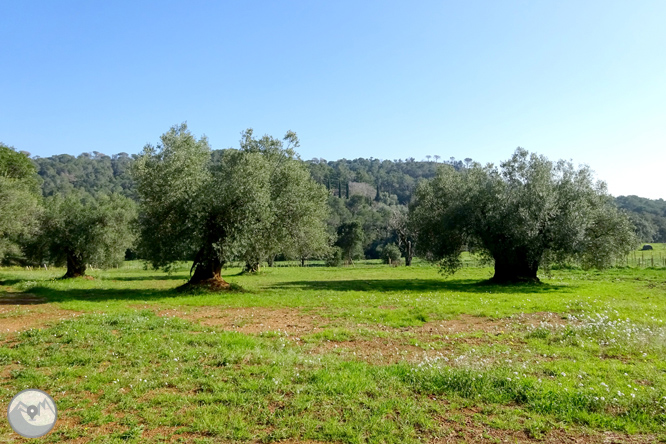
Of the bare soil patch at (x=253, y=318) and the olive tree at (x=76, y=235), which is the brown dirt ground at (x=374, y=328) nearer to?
the bare soil patch at (x=253, y=318)

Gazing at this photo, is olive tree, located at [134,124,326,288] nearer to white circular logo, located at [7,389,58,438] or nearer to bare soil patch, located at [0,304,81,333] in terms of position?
bare soil patch, located at [0,304,81,333]

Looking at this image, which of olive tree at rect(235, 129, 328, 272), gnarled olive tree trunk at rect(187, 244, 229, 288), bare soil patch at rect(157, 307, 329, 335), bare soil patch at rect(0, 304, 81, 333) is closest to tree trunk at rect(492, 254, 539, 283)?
olive tree at rect(235, 129, 328, 272)

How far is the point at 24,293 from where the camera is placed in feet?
84.9

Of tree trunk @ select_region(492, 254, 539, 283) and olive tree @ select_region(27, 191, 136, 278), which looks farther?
olive tree @ select_region(27, 191, 136, 278)

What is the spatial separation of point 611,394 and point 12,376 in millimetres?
12216

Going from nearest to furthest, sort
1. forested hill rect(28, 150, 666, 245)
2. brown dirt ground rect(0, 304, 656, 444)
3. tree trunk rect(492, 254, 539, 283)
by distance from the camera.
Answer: brown dirt ground rect(0, 304, 656, 444), tree trunk rect(492, 254, 539, 283), forested hill rect(28, 150, 666, 245)

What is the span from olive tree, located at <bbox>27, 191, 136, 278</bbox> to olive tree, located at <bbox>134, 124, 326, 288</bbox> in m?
11.4

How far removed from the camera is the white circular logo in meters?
5.75

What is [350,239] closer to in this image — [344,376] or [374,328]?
[374,328]

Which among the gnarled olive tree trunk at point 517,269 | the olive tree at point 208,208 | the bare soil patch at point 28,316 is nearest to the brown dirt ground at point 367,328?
the bare soil patch at point 28,316

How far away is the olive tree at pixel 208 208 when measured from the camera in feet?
81.7

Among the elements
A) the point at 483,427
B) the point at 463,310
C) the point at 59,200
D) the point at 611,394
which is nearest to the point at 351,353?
the point at 483,427

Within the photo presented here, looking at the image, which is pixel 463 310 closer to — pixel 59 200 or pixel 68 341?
pixel 68 341

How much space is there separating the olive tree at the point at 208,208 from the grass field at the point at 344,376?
30.6 ft
